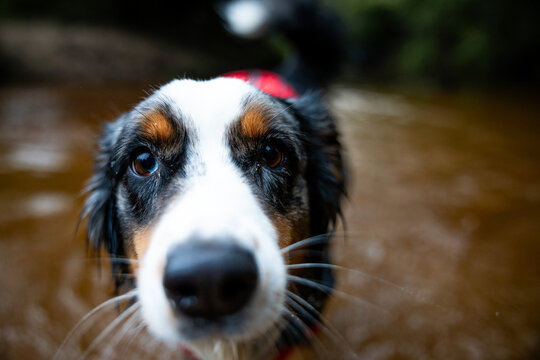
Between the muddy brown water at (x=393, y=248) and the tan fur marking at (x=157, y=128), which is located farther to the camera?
the muddy brown water at (x=393, y=248)

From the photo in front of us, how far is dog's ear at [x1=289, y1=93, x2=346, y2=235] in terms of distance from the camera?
2.14 meters

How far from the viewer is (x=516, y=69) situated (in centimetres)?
1498

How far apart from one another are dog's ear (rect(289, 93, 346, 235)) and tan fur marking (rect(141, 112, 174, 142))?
2.49 ft

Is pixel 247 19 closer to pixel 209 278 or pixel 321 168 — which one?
pixel 321 168

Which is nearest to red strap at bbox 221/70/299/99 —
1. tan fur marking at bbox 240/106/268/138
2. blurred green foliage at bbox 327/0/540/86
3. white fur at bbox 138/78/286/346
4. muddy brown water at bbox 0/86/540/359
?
tan fur marking at bbox 240/106/268/138

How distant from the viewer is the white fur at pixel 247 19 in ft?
15.2

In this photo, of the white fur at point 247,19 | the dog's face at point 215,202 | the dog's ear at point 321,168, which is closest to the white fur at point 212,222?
the dog's face at point 215,202

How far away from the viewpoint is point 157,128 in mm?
1623

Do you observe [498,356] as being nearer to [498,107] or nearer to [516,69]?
[498,107]

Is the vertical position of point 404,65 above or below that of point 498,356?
above

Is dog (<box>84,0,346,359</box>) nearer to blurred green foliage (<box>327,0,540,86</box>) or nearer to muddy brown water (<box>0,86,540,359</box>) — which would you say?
muddy brown water (<box>0,86,540,359</box>)

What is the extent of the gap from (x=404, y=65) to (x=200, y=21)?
11394mm

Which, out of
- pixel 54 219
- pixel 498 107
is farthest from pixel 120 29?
pixel 498 107

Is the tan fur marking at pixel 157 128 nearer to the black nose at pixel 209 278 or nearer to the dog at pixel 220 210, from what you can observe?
the dog at pixel 220 210
